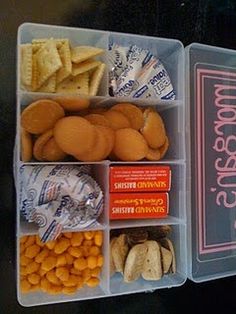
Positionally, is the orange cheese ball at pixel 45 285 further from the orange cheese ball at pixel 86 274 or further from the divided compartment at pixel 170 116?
the divided compartment at pixel 170 116

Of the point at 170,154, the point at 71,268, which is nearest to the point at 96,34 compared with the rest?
the point at 170,154

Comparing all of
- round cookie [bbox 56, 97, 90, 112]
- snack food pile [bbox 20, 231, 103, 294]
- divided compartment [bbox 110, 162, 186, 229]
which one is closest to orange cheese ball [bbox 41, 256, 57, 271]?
snack food pile [bbox 20, 231, 103, 294]

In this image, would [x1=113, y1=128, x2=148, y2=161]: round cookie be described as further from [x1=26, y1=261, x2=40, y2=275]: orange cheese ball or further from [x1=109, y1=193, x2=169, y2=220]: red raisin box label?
[x1=26, y1=261, x2=40, y2=275]: orange cheese ball

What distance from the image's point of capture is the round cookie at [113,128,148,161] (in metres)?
0.60

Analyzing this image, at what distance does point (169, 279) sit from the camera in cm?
66

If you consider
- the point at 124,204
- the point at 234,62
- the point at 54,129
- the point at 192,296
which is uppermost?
the point at 234,62

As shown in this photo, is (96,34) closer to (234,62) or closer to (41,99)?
(41,99)

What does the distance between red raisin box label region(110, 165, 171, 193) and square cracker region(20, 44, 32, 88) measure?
6.4 inches

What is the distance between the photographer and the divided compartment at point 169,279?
0.63 meters

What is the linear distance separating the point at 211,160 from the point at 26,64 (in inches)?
12.6

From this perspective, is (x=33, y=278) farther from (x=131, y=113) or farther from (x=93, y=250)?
(x=131, y=113)

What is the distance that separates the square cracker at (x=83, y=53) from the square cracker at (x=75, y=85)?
0.02 metres

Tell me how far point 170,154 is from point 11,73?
266mm

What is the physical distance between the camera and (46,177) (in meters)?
0.58
